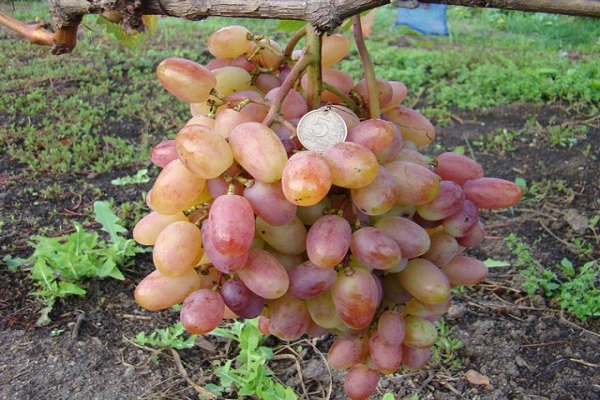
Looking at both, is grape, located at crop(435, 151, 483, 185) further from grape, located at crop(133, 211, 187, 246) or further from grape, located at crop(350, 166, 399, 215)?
grape, located at crop(133, 211, 187, 246)

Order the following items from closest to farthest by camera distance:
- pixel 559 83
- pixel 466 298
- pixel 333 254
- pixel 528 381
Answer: pixel 333 254
pixel 528 381
pixel 466 298
pixel 559 83

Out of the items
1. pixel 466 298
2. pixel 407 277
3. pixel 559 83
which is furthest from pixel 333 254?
pixel 559 83

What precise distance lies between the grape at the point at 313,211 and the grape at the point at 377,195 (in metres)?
0.05

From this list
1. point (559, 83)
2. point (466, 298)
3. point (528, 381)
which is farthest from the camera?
point (559, 83)

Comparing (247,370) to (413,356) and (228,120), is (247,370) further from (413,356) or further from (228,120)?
(228,120)

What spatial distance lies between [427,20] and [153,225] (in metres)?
5.72

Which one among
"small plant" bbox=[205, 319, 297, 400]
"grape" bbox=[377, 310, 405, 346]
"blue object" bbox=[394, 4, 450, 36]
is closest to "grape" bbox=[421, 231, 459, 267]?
"grape" bbox=[377, 310, 405, 346]

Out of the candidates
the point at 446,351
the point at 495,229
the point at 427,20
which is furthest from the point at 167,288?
the point at 427,20

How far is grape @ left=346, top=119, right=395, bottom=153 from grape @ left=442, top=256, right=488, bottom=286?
31 centimetres

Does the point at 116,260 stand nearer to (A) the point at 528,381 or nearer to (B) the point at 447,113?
(A) the point at 528,381

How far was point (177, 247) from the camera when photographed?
841 millimetres

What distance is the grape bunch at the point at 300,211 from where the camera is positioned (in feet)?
2.59

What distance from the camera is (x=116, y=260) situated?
7.03 feet

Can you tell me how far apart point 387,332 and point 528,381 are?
0.99 meters
